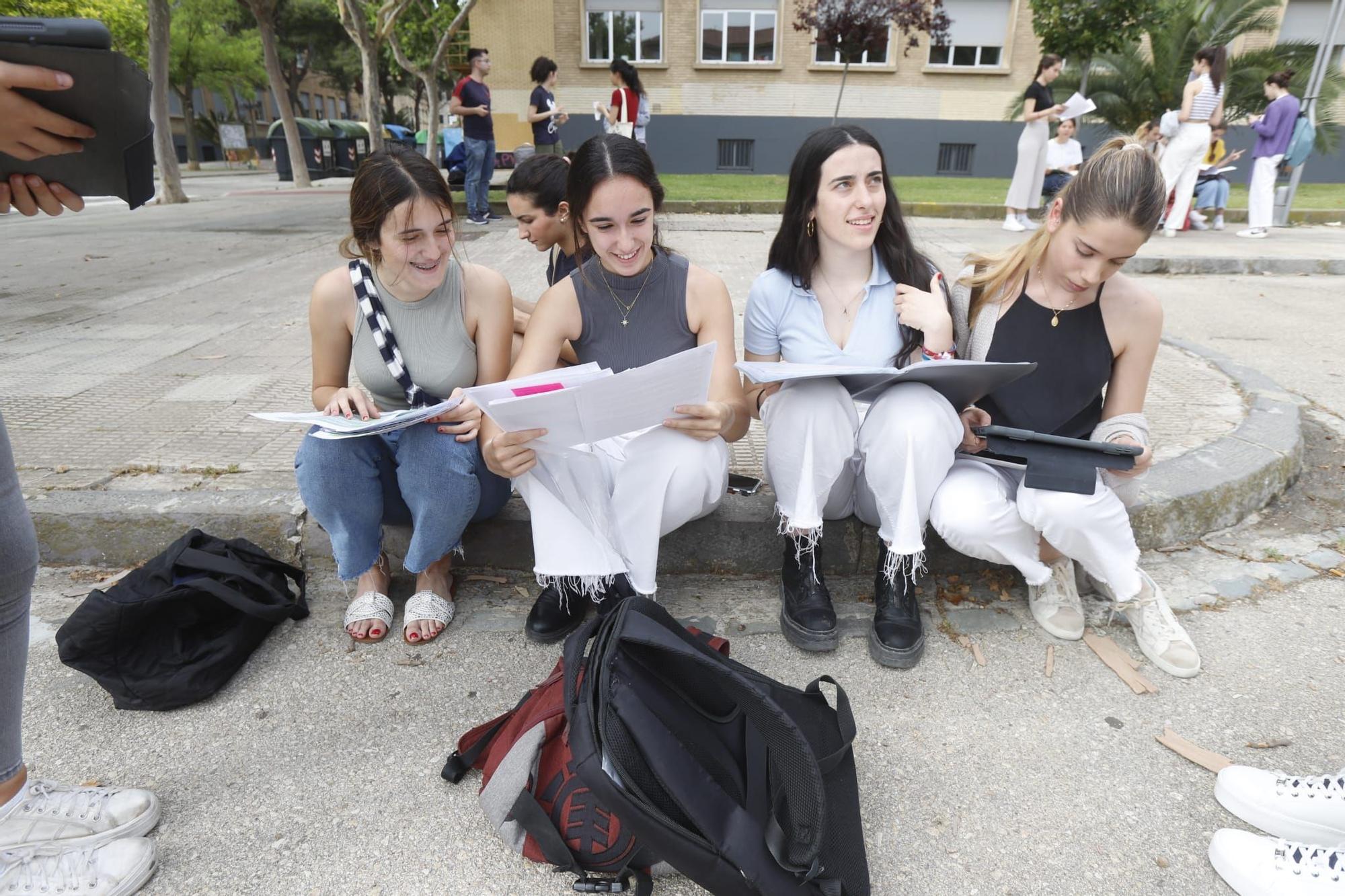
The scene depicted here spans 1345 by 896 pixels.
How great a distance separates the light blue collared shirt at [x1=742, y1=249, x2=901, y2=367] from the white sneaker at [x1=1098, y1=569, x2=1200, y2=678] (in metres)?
1.00

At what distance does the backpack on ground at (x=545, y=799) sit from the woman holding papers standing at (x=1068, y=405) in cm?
127

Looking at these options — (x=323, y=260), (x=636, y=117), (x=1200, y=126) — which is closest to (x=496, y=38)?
(x=636, y=117)

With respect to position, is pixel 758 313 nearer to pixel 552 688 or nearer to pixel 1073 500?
pixel 1073 500

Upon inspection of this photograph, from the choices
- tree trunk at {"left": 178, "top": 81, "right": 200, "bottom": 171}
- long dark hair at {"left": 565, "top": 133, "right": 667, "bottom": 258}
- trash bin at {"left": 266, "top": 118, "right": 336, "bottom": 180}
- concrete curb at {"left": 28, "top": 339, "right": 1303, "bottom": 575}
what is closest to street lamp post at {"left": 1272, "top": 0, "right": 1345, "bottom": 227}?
concrete curb at {"left": 28, "top": 339, "right": 1303, "bottom": 575}

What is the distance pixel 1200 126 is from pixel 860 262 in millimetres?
9193

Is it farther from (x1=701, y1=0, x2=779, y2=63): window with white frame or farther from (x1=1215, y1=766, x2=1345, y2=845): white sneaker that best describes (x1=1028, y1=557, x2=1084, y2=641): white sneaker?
(x1=701, y1=0, x2=779, y2=63): window with white frame

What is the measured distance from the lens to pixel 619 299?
2516 mm

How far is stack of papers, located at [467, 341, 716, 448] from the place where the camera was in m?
1.91

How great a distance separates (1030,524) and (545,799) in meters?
1.55

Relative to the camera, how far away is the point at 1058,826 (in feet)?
5.73

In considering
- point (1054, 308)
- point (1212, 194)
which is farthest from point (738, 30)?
point (1054, 308)

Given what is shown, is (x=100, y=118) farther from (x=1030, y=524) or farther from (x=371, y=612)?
(x=1030, y=524)

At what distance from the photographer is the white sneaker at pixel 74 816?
5.31 ft

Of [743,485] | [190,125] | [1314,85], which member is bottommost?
[743,485]
